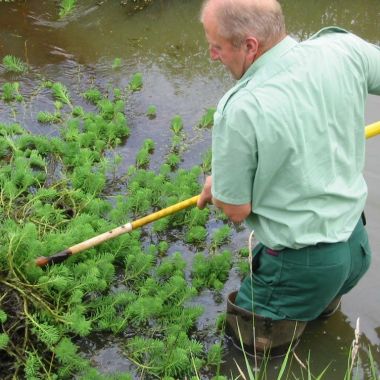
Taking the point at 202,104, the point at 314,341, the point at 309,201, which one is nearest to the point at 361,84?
the point at 309,201

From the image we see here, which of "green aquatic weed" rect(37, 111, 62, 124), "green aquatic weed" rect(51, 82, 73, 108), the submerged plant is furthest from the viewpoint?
the submerged plant

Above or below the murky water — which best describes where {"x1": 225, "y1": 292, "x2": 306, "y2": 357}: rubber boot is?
below

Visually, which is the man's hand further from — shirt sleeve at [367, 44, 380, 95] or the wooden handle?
shirt sleeve at [367, 44, 380, 95]

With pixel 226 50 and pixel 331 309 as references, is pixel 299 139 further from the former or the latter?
pixel 331 309

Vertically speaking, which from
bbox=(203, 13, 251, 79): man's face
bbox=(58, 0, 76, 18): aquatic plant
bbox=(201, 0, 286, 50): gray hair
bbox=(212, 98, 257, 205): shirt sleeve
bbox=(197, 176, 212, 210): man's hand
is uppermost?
bbox=(201, 0, 286, 50): gray hair

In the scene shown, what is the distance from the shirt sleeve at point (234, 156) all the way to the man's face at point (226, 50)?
0.25 metres

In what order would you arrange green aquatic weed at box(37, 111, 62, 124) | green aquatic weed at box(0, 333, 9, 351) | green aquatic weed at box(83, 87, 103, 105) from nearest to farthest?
green aquatic weed at box(0, 333, 9, 351) → green aquatic weed at box(37, 111, 62, 124) → green aquatic weed at box(83, 87, 103, 105)

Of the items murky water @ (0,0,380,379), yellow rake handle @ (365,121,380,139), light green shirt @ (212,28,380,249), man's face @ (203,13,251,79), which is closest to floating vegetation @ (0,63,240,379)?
murky water @ (0,0,380,379)

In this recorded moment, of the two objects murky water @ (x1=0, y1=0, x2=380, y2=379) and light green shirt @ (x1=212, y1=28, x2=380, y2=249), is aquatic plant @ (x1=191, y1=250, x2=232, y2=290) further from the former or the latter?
light green shirt @ (x1=212, y1=28, x2=380, y2=249)

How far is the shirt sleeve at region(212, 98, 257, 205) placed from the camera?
2.88 m

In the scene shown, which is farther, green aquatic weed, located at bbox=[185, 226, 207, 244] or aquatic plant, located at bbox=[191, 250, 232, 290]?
green aquatic weed, located at bbox=[185, 226, 207, 244]

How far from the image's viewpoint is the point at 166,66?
7.14 m

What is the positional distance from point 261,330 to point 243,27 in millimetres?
1899

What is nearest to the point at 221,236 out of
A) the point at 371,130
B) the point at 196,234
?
the point at 196,234
